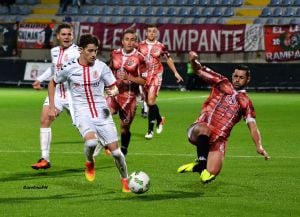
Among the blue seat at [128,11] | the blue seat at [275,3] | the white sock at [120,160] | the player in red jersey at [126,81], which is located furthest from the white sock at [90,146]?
the blue seat at [128,11]

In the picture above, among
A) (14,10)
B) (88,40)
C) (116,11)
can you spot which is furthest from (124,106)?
(14,10)

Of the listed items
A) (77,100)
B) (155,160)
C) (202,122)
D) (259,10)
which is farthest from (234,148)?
(259,10)

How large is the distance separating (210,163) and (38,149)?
16.9 feet

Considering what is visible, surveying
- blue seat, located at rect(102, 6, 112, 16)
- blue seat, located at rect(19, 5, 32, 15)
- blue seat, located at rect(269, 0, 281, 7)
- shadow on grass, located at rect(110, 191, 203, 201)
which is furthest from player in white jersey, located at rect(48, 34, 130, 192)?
blue seat, located at rect(19, 5, 32, 15)

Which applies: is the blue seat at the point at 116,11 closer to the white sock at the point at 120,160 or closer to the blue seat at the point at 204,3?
the blue seat at the point at 204,3

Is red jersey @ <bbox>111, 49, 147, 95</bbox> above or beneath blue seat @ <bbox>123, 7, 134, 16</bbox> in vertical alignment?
above

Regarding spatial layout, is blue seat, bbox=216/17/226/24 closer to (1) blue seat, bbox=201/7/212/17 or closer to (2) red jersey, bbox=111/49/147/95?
(1) blue seat, bbox=201/7/212/17

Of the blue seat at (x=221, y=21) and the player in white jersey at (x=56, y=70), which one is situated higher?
the player in white jersey at (x=56, y=70)

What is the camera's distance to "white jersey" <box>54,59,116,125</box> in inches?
427

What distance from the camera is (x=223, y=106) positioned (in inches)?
445

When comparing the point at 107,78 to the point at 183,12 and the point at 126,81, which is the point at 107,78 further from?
the point at 183,12

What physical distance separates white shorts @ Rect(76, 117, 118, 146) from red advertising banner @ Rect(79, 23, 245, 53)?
80.3 feet

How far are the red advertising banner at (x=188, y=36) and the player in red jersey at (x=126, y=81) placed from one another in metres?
20.6

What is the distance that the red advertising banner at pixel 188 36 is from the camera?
3519 cm
